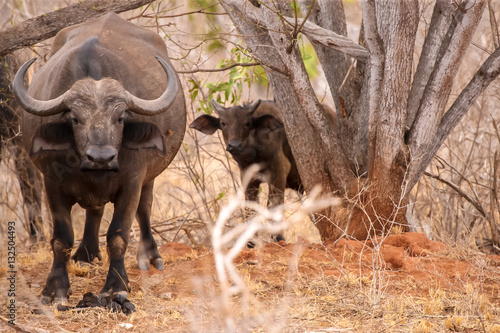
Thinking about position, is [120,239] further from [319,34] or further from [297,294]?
[319,34]

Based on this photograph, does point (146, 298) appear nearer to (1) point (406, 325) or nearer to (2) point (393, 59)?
(1) point (406, 325)

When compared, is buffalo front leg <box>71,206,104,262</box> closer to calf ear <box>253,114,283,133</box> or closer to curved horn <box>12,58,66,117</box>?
curved horn <box>12,58,66,117</box>

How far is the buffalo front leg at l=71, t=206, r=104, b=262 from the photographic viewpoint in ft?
22.4

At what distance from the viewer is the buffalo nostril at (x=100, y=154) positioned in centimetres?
469

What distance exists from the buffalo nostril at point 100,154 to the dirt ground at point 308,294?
106cm

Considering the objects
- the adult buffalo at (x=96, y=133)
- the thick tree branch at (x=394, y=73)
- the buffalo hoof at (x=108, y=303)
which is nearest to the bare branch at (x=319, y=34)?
the thick tree branch at (x=394, y=73)

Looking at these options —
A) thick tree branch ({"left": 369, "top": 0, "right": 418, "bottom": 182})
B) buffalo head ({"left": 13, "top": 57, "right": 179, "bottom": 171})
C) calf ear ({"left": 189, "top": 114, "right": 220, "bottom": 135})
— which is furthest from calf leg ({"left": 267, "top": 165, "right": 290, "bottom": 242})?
buffalo head ({"left": 13, "top": 57, "right": 179, "bottom": 171})

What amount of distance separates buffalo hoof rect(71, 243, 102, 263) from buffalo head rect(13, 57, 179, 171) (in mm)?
2010

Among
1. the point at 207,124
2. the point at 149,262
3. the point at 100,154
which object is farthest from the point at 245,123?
the point at 100,154

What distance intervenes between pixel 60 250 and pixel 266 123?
4.07m

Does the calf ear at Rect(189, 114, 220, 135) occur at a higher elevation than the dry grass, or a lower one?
higher

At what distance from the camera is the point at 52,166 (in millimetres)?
5301

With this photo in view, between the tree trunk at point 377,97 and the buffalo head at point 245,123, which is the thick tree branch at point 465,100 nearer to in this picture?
the tree trunk at point 377,97

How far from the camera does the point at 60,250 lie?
5.34 m
